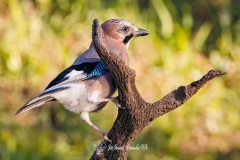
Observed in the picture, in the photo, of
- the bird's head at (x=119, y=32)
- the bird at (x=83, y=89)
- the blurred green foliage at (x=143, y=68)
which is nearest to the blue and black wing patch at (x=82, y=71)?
the bird at (x=83, y=89)

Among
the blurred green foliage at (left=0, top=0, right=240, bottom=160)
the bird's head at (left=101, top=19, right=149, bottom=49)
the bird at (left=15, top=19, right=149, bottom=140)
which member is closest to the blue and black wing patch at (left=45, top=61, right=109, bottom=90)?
the bird at (left=15, top=19, right=149, bottom=140)

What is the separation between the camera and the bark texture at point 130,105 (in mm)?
3139

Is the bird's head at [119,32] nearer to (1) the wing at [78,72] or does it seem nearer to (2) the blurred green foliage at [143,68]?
(1) the wing at [78,72]

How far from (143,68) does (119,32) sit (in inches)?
150

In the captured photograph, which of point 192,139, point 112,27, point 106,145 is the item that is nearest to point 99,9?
point 192,139

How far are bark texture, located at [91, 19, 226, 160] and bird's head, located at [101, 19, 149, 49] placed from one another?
0.76m

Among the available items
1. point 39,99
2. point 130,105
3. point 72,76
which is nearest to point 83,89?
point 72,76

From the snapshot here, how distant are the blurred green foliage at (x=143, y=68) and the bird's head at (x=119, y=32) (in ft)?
7.72

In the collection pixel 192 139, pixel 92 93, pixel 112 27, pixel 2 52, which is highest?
pixel 2 52

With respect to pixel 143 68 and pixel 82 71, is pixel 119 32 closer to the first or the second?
pixel 82 71

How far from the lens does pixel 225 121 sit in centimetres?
754

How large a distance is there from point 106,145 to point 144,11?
4947mm

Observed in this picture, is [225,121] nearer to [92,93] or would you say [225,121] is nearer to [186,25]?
[186,25]

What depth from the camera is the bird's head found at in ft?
13.0
